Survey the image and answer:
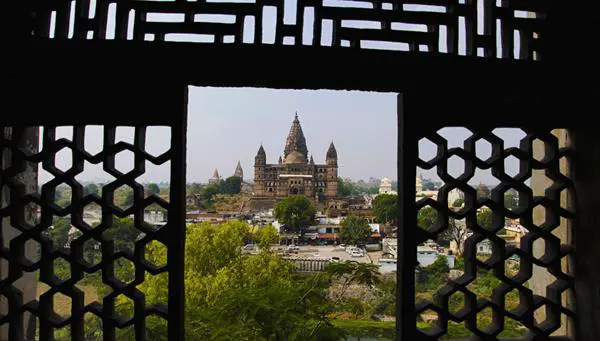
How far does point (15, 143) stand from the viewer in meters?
1.95

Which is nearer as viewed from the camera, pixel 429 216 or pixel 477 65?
pixel 477 65

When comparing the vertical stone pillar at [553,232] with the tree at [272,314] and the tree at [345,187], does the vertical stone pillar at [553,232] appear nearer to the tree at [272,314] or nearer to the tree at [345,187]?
the tree at [272,314]

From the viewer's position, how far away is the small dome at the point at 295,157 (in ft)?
113

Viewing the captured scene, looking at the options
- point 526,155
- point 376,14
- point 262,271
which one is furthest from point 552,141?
point 262,271

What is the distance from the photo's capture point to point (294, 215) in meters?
17.8

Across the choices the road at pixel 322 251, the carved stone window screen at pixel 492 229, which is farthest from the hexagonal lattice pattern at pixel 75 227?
the road at pixel 322 251

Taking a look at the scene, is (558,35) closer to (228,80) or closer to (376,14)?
(376,14)

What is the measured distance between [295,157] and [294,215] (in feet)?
57.4

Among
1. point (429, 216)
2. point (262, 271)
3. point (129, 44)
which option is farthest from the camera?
point (262, 271)

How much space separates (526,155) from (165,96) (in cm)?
176

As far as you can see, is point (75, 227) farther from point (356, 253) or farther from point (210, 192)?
point (210, 192)

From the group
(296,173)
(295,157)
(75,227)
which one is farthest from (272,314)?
(295,157)

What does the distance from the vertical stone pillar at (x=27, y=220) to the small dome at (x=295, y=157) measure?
32.0m

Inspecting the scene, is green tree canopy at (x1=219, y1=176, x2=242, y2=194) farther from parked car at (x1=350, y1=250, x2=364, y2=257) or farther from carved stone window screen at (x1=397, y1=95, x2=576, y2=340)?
carved stone window screen at (x1=397, y1=95, x2=576, y2=340)
